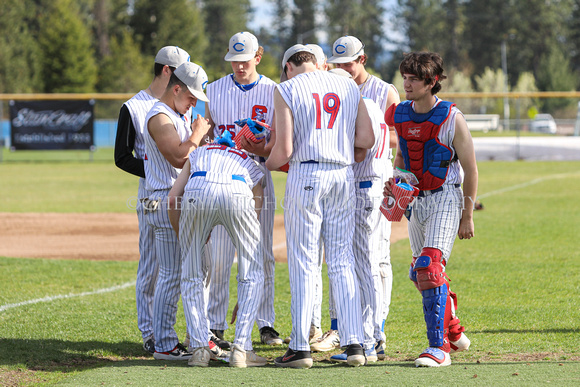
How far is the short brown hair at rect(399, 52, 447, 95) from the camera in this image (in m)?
4.45

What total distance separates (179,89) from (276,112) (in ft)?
2.45

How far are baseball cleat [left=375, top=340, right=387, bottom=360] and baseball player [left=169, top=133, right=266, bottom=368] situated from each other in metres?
0.82

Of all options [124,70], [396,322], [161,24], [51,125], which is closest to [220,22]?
[161,24]

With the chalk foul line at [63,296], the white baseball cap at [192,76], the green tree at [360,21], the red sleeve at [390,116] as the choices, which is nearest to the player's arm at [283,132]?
the white baseball cap at [192,76]

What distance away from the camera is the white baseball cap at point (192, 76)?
4695 millimetres

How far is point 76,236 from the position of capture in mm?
11055

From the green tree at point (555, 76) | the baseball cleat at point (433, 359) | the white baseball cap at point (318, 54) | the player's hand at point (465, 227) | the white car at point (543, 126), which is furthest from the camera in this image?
the green tree at point (555, 76)

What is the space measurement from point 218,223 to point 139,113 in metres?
1.22

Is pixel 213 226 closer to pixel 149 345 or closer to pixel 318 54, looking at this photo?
pixel 149 345

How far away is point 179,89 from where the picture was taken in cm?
477

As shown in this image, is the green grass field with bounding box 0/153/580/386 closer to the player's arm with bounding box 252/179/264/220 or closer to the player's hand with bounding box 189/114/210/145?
the player's arm with bounding box 252/179/264/220

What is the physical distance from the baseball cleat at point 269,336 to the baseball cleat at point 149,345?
0.85 meters

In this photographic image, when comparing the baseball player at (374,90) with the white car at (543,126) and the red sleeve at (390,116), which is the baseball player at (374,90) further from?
the white car at (543,126)

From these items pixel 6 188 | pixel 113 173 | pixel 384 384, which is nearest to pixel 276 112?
pixel 384 384
